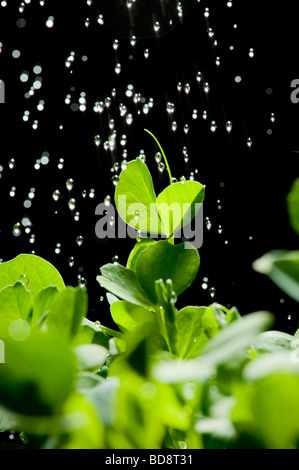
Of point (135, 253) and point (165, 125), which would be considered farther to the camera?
point (165, 125)

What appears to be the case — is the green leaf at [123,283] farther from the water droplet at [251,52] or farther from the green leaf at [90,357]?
the water droplet at [251,52]

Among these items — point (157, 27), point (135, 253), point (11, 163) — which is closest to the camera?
point (135, 253)

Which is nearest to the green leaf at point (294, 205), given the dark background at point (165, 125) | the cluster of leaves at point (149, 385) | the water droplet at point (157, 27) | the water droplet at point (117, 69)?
the cluster of leaves at point (149, 385)

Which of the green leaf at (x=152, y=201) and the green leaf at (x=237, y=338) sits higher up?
the green leaf at (x=152, y=201)

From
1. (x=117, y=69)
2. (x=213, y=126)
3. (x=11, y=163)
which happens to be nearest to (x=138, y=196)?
(x=11, y=163)

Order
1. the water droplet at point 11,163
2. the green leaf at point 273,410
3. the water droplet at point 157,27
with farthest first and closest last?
the water droplet at point 157,27, the water droplet at point 11,163, the green leaf at point 273,410

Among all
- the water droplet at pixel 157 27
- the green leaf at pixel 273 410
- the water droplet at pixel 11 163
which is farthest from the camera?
the water droplet at pixel 157 27

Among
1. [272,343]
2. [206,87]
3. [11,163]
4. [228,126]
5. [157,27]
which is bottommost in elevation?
[272,343]

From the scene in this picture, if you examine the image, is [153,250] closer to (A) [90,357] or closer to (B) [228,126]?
(A) [90,357]
